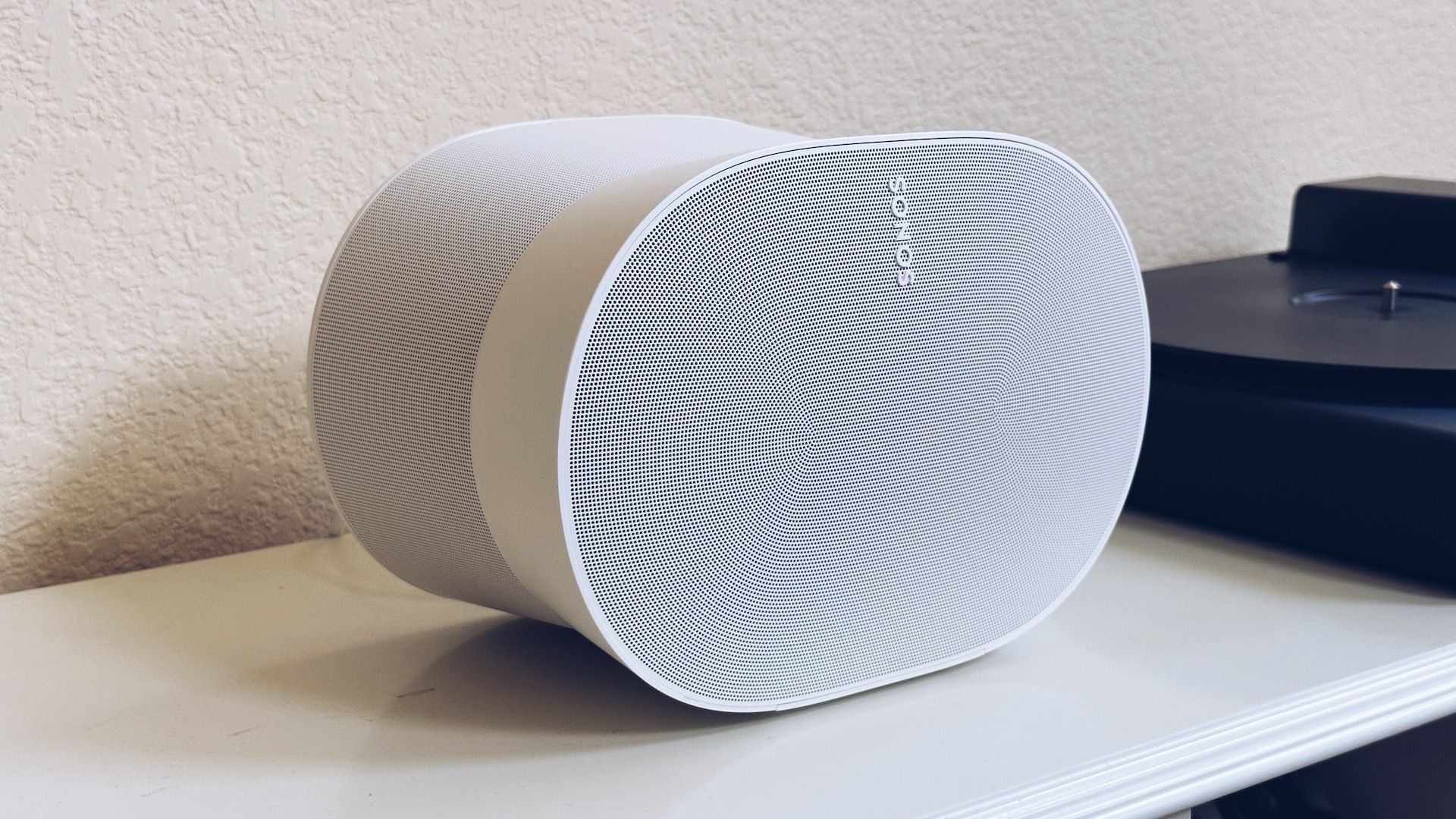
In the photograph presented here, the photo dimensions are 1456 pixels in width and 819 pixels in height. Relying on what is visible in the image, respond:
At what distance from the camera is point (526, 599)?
0.54 meters

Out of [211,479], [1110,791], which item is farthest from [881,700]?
[211,479]

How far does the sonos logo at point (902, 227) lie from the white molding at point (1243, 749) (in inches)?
7.7

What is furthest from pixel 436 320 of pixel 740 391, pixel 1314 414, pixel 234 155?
pixel 1314 414

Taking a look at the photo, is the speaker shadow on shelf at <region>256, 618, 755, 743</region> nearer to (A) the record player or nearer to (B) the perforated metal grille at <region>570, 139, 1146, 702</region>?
(B) the perforated metal grille at <region>570, 139, 1146, 702</region>

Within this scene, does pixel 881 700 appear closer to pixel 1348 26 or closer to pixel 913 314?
pixel 913 314

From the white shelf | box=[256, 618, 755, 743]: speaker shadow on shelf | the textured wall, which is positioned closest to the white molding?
the white shelf

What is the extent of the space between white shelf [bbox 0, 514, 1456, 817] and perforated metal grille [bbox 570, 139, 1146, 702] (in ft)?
0.12

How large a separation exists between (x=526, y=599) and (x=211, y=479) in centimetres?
32

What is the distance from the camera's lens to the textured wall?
2.26 feet

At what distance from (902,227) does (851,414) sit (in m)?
0.08

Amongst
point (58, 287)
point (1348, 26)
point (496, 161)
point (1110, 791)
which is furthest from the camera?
point (1348, 26)

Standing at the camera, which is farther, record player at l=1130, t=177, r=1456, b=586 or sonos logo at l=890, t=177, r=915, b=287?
record player at l=1130, t=177, r=1456, b=586

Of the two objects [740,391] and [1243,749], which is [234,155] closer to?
[740,391]

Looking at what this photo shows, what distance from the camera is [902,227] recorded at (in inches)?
19.7
